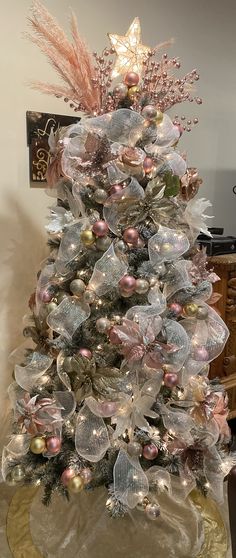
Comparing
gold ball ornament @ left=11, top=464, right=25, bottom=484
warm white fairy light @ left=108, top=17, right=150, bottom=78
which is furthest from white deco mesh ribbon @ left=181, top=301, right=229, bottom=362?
warm white fairy light @ left=108, top=17, right=150, bottom=78

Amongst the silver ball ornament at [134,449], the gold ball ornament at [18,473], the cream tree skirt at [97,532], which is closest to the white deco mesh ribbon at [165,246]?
the silver ball ornament at [134,449]

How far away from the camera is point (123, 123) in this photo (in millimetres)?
1066

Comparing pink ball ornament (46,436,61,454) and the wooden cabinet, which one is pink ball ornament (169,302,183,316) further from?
the wooden cabinet

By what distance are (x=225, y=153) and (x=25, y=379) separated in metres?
1.63

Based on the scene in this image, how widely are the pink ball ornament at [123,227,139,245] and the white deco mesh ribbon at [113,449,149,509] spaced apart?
0.54 meters

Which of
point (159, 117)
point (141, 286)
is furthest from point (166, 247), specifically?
point (159, 117)

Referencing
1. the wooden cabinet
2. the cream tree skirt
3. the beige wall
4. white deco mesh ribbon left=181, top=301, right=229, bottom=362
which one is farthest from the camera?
the wooden cabinet

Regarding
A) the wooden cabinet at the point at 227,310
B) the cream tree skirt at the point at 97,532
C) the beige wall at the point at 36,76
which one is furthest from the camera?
the wooden cabinet at the point at 227,310

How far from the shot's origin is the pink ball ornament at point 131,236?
1.09 meters

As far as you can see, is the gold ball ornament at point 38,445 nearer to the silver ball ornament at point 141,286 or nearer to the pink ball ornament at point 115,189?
the silver ball ornament at point 141,286

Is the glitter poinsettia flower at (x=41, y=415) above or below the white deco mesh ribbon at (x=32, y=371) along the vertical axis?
below

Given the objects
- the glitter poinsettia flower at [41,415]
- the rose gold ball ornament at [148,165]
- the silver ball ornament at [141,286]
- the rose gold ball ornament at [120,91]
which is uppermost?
the rose gold ball ornament at [120,91]

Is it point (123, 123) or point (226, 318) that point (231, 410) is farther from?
point (123, 123)

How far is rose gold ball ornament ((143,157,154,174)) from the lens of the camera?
1.10 metres
